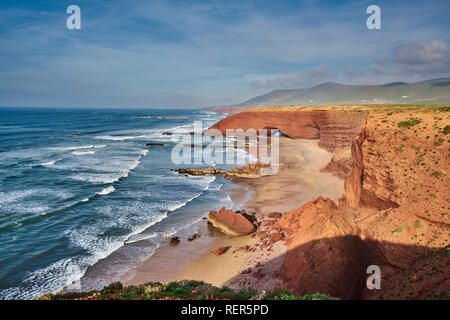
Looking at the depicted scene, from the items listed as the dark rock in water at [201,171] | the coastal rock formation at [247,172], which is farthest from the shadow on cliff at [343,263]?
the dark rock in water at [201,171]

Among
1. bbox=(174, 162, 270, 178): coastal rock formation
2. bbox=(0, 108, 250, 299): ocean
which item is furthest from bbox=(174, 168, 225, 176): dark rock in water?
bbox=(0, 108, 250, 299): ocean

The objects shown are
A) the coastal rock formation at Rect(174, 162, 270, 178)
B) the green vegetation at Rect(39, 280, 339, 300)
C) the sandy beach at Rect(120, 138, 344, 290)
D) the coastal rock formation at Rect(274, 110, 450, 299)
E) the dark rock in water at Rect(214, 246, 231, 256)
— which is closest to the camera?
the green vegetation at Rect(39, 280, 339, 300)

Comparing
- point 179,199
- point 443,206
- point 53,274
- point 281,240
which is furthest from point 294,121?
point 53,274

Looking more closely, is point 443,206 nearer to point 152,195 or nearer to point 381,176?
point 381,176

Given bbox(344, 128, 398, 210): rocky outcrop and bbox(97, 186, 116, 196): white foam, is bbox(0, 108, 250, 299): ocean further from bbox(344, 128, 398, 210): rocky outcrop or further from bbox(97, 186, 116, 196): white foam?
bbox(344, 128, 398, 210): rocky outcrop

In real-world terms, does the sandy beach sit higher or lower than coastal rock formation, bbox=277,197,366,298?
lower

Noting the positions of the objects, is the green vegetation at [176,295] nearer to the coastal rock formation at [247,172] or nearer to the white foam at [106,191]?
the white foam at [106,191]

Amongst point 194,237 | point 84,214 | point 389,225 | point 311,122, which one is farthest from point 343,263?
point 311,122
